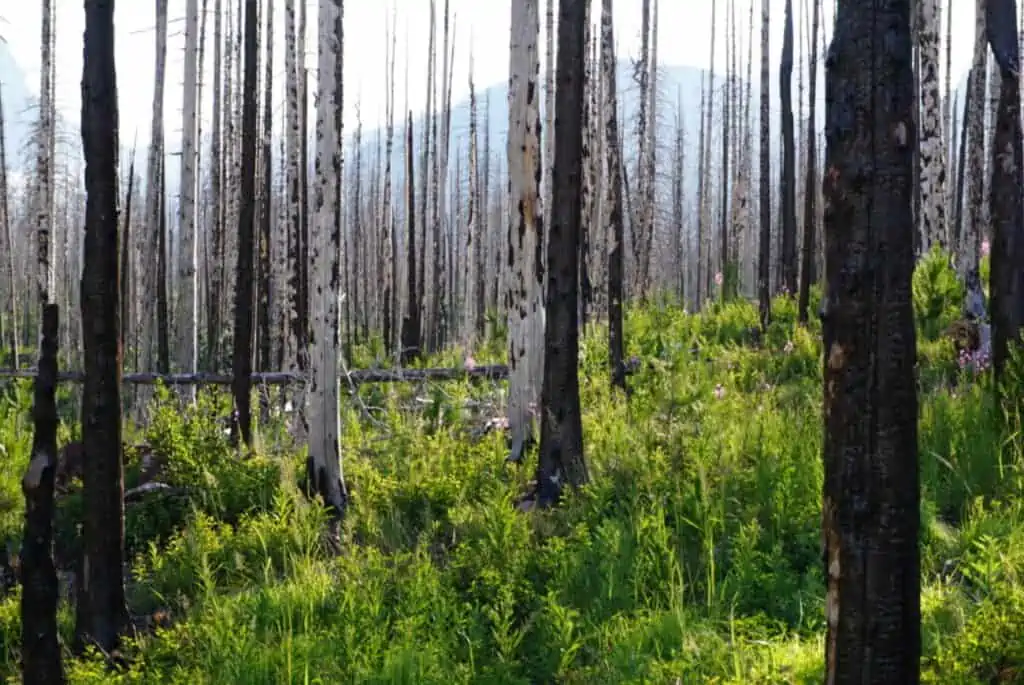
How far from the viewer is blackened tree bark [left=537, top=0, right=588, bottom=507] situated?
23.4ft

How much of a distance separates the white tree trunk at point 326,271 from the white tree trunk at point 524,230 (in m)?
1.56

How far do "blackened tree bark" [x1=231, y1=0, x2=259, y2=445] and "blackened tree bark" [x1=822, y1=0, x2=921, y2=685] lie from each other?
291 inches

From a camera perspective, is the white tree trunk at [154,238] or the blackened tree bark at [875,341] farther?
the white tree trunk at [154,238]

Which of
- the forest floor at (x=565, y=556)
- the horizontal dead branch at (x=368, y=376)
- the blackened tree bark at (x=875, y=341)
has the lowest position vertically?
the forest floor at (x=565, y=556)

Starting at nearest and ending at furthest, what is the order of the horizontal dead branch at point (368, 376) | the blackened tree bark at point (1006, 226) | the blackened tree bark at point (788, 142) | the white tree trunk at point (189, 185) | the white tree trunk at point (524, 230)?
the blackened tree bark at point (1006, 226) → the white tree trunk at point (524, 230) → the horizontal dead branch at point (368, 376) → the white tree trunk at point (189, 185) → the blackened tree bark at point (788, 142)

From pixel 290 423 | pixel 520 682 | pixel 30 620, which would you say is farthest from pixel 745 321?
pixel 30 620

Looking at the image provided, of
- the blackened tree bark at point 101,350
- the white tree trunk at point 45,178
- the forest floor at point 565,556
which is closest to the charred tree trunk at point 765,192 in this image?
the forest floor at point 565,556

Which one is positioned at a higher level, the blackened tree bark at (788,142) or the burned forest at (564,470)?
the blackened tree bark at (788,142)

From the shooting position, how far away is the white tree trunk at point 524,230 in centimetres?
840

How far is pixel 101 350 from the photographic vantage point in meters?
5.55

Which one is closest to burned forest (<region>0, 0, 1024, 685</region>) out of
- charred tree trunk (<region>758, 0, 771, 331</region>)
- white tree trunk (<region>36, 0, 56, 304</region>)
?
white tree trunk (<region>36, 0, 56, 304</region>)

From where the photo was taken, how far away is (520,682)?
450cm

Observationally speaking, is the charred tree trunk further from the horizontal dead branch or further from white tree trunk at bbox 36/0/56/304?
white tree trunk at bbox 36/0/56/304

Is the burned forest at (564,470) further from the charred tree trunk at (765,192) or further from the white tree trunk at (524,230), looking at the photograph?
the charred tree trunk at (765,192)
